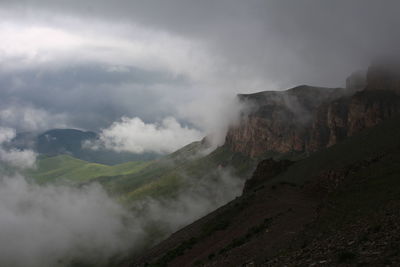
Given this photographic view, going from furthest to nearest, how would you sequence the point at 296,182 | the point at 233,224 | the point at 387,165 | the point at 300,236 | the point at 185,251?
the point at 296,182
the point at 233,224
the point at 185,251
the point at 387,165
the point at 300,236

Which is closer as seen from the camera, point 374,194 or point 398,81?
point 374,194

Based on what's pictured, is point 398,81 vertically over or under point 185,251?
over

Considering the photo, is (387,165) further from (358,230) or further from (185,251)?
(185,251)

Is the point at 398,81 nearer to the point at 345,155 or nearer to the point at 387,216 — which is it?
the point at 345,155

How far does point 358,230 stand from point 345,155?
53645 millimetres

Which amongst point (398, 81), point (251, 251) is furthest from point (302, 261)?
point (398, 81)

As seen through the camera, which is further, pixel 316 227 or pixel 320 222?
pixel 320 222

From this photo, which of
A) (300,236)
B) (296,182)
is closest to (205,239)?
(300,236)

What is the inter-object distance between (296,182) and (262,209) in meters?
19.4

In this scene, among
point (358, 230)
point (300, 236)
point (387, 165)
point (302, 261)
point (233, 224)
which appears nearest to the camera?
point (302, 261)

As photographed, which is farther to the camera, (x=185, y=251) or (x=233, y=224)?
(x=233, y=224)

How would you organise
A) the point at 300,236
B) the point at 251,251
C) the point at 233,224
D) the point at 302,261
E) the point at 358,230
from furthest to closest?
1. the point at 233,224
2. the point at 251,251
3. the point at 300,236
4. the point at 358,230
5. the point at 302,261

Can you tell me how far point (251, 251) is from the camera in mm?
27844

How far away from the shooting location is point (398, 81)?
177750mm
